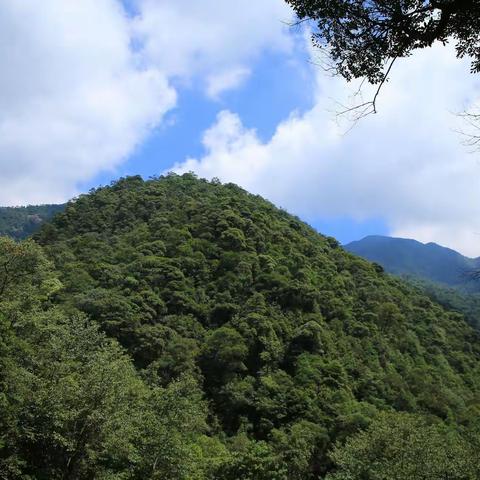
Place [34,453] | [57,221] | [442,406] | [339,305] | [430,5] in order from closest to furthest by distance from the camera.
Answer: [430,5] < [34,453] < [442,406] < [339,305] < [57,221]

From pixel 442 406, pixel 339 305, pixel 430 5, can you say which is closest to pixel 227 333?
pixel 339 305

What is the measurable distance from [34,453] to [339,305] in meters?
42.5

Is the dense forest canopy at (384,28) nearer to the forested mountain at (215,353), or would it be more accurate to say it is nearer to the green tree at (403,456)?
the forested mountain at (215,353)

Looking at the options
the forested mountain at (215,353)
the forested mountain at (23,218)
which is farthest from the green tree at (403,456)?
the forested mountain at (23,218)

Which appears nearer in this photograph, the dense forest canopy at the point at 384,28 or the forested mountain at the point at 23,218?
the dense forest canopy at the point at 384,28

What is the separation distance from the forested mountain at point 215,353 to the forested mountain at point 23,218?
7968cm

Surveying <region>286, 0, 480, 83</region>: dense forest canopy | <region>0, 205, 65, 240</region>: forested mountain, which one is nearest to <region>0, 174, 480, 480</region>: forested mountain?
<region>286, 0, 480, 83</region>: dense forest canopy

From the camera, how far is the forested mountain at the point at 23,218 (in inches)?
6033

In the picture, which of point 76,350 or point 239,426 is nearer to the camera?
point 76,350

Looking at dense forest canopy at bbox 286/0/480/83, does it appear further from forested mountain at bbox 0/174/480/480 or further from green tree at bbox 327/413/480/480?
green tree at bbox 327/413/480/480

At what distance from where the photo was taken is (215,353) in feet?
161

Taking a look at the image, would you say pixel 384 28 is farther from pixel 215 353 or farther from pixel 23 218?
pixel 23 218

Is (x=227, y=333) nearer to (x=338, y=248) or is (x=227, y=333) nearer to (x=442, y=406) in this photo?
(x=442, y=406)

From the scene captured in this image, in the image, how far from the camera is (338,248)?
259 ft
